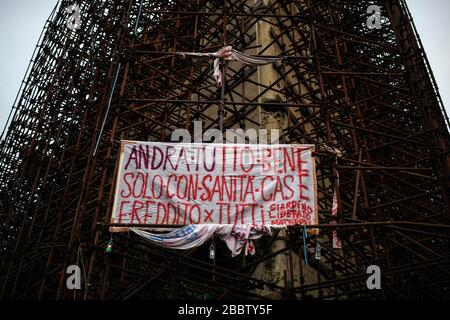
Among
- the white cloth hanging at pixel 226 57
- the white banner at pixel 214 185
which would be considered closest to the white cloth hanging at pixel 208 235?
the white banner at pixel 214 185

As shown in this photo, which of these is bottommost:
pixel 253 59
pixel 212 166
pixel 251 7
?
pixel 212 166

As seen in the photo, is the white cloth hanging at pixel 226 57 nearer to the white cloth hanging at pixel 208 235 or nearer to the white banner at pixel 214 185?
the white banner at pixel 214 185

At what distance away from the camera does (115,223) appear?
7219mm

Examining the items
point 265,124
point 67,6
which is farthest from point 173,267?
point 67,6

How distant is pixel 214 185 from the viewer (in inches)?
303

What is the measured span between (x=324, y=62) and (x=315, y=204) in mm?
7789

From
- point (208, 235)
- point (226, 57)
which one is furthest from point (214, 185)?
point (226, 57)

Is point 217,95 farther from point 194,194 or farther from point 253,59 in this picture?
point 194,194

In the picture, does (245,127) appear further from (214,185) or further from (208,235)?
(208,235)

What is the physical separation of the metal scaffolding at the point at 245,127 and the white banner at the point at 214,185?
455mm

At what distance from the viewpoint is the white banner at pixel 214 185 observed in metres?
7.42

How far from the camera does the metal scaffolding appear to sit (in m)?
8.40

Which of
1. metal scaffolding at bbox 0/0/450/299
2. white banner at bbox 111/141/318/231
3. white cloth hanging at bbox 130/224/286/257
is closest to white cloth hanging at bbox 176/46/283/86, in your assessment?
metal scaffolding at bbox 0/0/450/299
